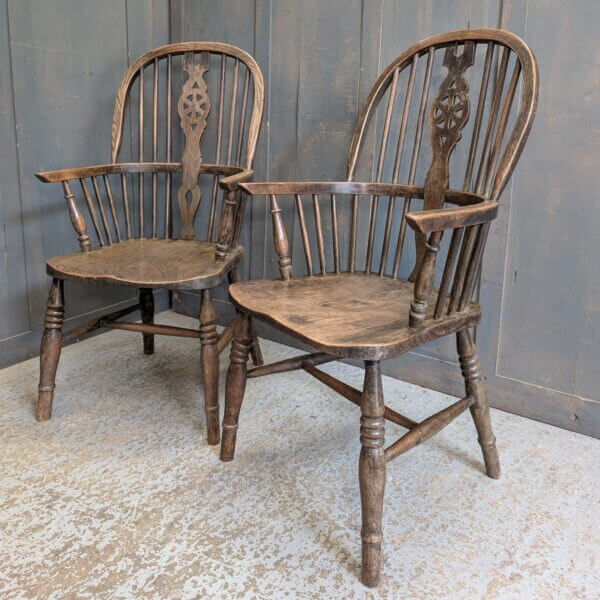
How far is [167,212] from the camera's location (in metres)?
2.09

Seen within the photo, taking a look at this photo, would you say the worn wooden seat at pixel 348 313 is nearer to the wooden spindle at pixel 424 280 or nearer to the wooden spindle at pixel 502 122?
the wooden spindle at pixel 424 280

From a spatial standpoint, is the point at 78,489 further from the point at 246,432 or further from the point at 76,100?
the point at 76,100

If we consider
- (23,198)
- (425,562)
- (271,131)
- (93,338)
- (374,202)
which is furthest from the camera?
(93,338)

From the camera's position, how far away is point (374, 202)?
1714mm

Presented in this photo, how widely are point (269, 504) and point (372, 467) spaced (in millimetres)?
388

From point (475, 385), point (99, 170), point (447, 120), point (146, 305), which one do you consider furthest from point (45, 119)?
point (475, 385)

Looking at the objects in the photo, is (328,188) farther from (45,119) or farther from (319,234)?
(45,119)

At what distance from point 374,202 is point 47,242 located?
1272 mm

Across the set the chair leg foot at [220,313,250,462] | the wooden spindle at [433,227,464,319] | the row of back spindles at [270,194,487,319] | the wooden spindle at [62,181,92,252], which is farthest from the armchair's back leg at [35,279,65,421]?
the wooden spindle at [433,227,464,319]

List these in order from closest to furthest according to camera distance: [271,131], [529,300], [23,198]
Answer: [529,300]
[23,198]
[271,131]

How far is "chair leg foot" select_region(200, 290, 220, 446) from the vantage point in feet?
5.46

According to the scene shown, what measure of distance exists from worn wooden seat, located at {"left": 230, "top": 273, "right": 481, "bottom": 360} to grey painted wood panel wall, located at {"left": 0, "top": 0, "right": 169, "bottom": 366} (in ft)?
3.53

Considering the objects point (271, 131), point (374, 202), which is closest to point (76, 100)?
point (271, 131)

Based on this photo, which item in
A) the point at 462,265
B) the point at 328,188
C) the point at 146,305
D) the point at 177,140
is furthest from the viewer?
the point at 177,140
